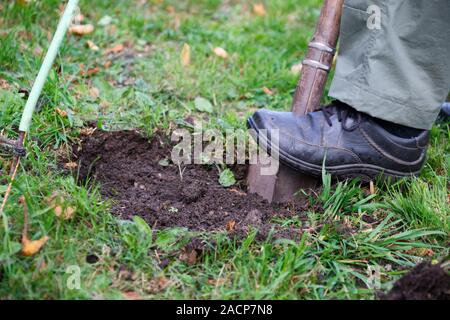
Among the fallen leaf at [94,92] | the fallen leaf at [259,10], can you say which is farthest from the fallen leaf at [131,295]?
the fallen leaf at [259,10]

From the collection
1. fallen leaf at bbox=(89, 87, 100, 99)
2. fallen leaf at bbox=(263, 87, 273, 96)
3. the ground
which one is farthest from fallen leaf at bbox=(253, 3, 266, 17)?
fallen leaf at bbox=(89, 87, 100, 99)

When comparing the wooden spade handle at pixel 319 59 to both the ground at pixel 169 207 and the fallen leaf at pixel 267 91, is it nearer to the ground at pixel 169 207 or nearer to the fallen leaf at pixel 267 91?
the ground at pixel 169 207

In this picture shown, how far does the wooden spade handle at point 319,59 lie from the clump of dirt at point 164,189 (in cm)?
39

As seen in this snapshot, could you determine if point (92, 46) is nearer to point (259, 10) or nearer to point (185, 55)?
point (185, 55)

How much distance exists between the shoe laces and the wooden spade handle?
0.25 feet

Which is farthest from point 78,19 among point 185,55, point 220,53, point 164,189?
point 164,189

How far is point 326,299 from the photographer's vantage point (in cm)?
158

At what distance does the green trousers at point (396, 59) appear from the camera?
1852mm

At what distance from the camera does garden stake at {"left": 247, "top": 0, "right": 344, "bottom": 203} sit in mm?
2098

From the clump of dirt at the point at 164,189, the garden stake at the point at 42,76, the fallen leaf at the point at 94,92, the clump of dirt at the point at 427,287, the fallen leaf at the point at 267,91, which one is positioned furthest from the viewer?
the fallen leaf at the point at 267,91

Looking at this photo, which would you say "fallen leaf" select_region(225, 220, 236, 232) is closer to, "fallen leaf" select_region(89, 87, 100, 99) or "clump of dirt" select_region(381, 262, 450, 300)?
"clump of dirt" select_region(381, 262, 450, 300)

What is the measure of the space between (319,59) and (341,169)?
465 millimetres
